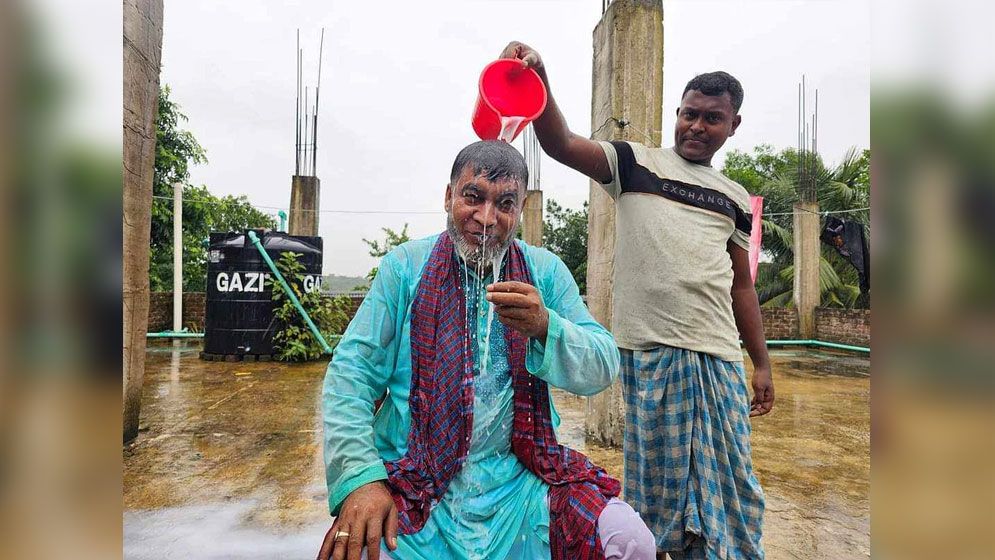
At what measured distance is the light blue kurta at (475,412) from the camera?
141 centimetres

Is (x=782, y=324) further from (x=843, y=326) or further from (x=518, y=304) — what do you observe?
(x=518, y=304)

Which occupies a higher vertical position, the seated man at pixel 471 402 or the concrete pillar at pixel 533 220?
the concrete pillar at pixel 533 220

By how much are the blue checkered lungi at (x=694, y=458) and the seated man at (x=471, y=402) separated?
0.51 m

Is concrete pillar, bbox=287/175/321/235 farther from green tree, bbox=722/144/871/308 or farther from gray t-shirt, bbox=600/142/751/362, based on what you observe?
green tree, bbox=722/144/871/308

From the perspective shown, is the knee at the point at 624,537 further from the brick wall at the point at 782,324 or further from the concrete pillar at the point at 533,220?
the concrete pillar at the point at 533,220

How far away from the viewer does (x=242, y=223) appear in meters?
24.3

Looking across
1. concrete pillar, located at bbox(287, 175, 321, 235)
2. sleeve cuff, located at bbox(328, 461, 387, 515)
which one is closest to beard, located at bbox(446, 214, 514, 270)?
sleeve cuff, located at bbox(328, 461, 387, 515)

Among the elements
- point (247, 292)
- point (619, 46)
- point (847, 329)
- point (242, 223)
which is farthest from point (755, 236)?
point (242, 223)

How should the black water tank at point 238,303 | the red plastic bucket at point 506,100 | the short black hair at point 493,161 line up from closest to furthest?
the short black hair at point 493,161 < the red plastic bucket at point 506,100 < the black water tank at point 238,303

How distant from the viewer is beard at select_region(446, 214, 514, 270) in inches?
63.3

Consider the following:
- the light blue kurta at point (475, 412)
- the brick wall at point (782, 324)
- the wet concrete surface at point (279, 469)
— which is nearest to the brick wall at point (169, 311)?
the wet concrete surface at point (279, 469)
